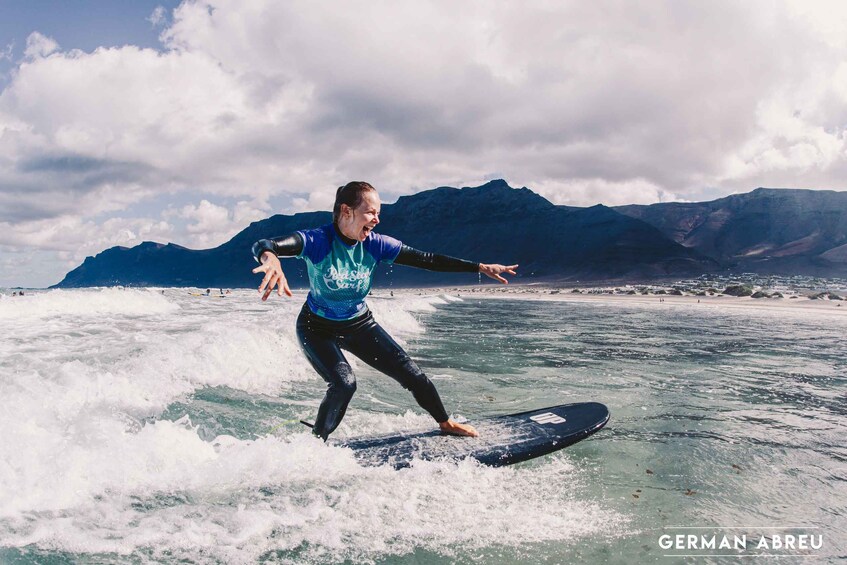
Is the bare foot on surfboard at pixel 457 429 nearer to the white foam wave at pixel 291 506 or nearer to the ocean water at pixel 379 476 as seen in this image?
the ocean water at pixel 379 476

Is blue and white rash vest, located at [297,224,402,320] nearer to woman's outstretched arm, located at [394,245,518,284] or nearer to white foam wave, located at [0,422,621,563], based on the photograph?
woman's outstretched arm, located at [394,245,518,284]

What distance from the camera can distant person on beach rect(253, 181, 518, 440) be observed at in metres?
4.08

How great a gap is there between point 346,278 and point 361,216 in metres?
0.57

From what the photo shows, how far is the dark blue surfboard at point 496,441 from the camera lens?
4.62 meters

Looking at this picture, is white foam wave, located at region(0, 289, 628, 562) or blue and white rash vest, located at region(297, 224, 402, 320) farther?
blue and white rash vest, located at region(297, 224, 402, 320)

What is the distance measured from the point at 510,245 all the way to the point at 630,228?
39.8 m

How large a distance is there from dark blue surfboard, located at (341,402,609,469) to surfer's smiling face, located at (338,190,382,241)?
210 cm

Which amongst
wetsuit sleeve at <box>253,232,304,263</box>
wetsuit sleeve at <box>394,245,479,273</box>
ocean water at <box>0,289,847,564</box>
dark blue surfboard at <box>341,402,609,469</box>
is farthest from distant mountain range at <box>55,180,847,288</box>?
wetsuit sleeve at <box>253,232,304,263</box>

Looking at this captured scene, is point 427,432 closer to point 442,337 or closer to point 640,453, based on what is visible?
point 640,453

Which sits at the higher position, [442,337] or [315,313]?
[315,313]

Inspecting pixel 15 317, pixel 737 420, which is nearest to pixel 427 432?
pixel 737 420

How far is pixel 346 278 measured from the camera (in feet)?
14.0

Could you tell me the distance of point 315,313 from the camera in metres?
4.43

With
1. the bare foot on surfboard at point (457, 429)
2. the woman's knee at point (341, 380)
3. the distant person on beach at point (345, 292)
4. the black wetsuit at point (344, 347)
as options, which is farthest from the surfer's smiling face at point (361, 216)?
the bare foot on surfboard at point (457, 429)
